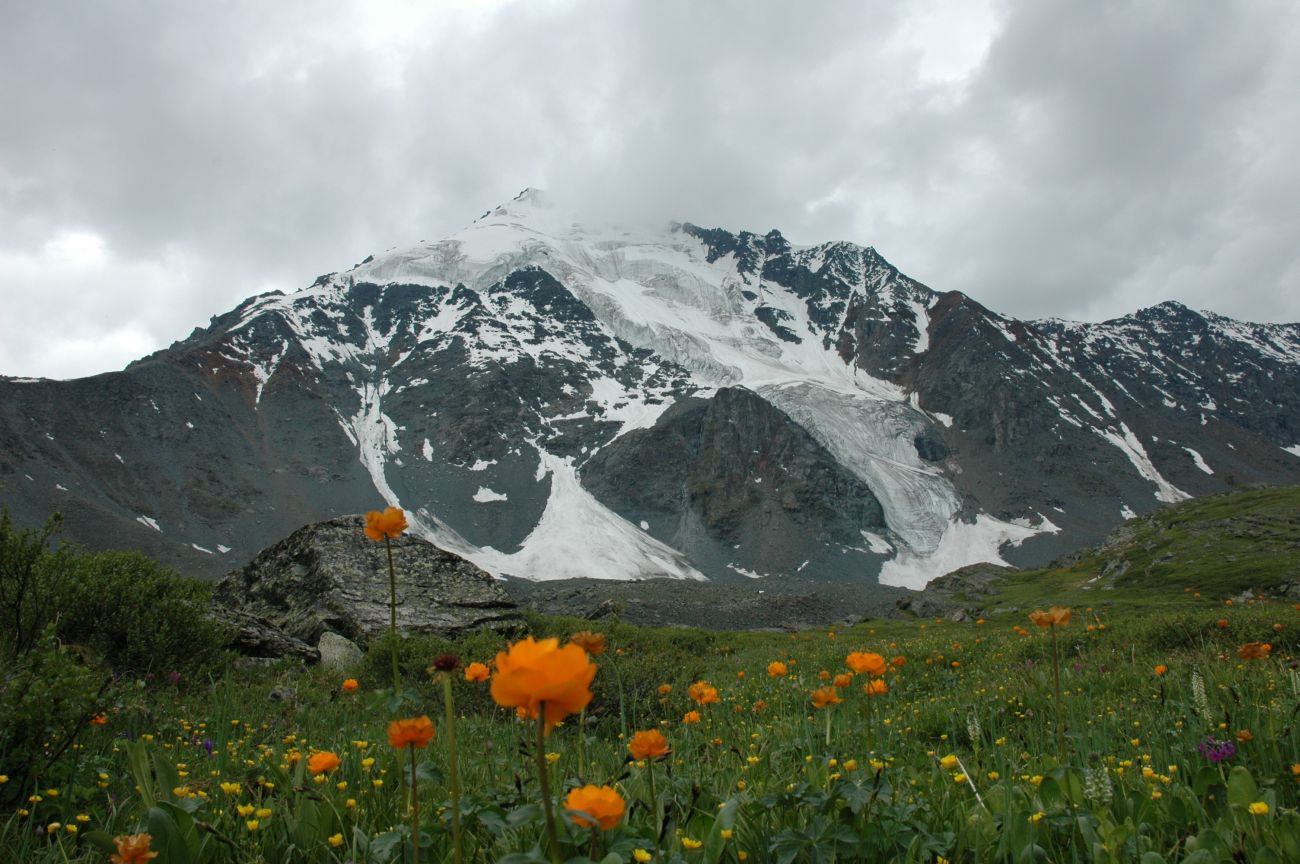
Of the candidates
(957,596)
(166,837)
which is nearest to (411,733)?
(166,837)

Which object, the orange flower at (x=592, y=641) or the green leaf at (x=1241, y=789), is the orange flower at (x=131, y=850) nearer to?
the orange flower at (x=592, y=641)

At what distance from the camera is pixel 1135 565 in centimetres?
5756

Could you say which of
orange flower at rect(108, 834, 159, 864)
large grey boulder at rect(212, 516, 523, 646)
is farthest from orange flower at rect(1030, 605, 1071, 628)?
large grey boulder at rect(212, 516, 523, 646)

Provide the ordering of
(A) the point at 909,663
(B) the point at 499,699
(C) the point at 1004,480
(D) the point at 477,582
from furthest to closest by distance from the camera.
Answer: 1. (C) the point at 1004,480
2. (D) the point at 477,582
3. (A) the point at 909,663
4. (B) the point at 499,699

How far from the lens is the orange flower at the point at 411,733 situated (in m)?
1.92

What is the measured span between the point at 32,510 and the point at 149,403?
48690 millimetres

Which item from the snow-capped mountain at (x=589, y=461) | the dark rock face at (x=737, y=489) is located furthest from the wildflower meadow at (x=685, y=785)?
the dark rock face at (x=737, y=489)

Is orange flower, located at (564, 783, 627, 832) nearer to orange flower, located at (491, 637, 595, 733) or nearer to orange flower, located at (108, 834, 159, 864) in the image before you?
orange flower, located at (491, 637, 595, 733)

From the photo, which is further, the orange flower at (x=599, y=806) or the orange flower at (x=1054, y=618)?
the orange flower at (x=1054, y=618)

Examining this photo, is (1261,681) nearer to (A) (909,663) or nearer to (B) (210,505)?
(A) (909,663)

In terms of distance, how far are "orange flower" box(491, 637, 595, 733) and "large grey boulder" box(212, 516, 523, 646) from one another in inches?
564

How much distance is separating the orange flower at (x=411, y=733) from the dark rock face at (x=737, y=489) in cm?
12825

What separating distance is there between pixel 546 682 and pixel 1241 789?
8.18ft

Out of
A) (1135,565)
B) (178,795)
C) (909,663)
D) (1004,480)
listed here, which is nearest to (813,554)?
(1004,480)
